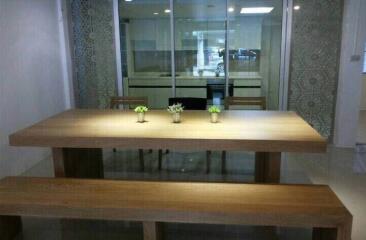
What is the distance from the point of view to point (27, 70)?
3.73m

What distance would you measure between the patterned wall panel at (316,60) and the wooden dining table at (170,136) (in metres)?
1.41

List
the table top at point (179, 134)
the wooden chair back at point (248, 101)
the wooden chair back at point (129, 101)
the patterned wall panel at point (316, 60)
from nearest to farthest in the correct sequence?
the table top at point (179, 134)
the wooden chair back at point (248, 101)
the wooden chair back at point (129, 101)
the patterned wall panel at point (316, 60)

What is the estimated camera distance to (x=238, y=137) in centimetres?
238

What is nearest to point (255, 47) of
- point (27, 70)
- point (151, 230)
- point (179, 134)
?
point (179, 134)

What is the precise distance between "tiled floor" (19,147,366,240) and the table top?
659 millimetres

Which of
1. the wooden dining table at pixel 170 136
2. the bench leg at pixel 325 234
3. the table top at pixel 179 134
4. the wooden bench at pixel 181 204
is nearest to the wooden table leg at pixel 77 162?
the wooden dining table at pixel 170 136

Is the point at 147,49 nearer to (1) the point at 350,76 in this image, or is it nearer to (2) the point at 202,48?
(2) the point at 202,48

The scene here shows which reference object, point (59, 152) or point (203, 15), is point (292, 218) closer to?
point (59, 152)

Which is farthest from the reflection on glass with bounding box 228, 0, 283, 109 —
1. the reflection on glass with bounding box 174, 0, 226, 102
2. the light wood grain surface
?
the light wood grain surface

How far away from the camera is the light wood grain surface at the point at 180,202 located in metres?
1.87

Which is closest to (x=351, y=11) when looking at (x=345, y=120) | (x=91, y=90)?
(x=345, y=120)

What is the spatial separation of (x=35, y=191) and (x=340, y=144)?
12.7 ft

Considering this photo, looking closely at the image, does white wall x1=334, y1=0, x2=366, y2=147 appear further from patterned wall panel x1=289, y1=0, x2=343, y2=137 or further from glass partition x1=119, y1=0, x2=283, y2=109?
glass partition x1=119, y1=0, x2=283, y2=109

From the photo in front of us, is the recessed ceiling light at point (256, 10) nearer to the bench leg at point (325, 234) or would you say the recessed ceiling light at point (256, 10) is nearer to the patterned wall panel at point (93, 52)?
the patterned wall panel at point (93, 52)
